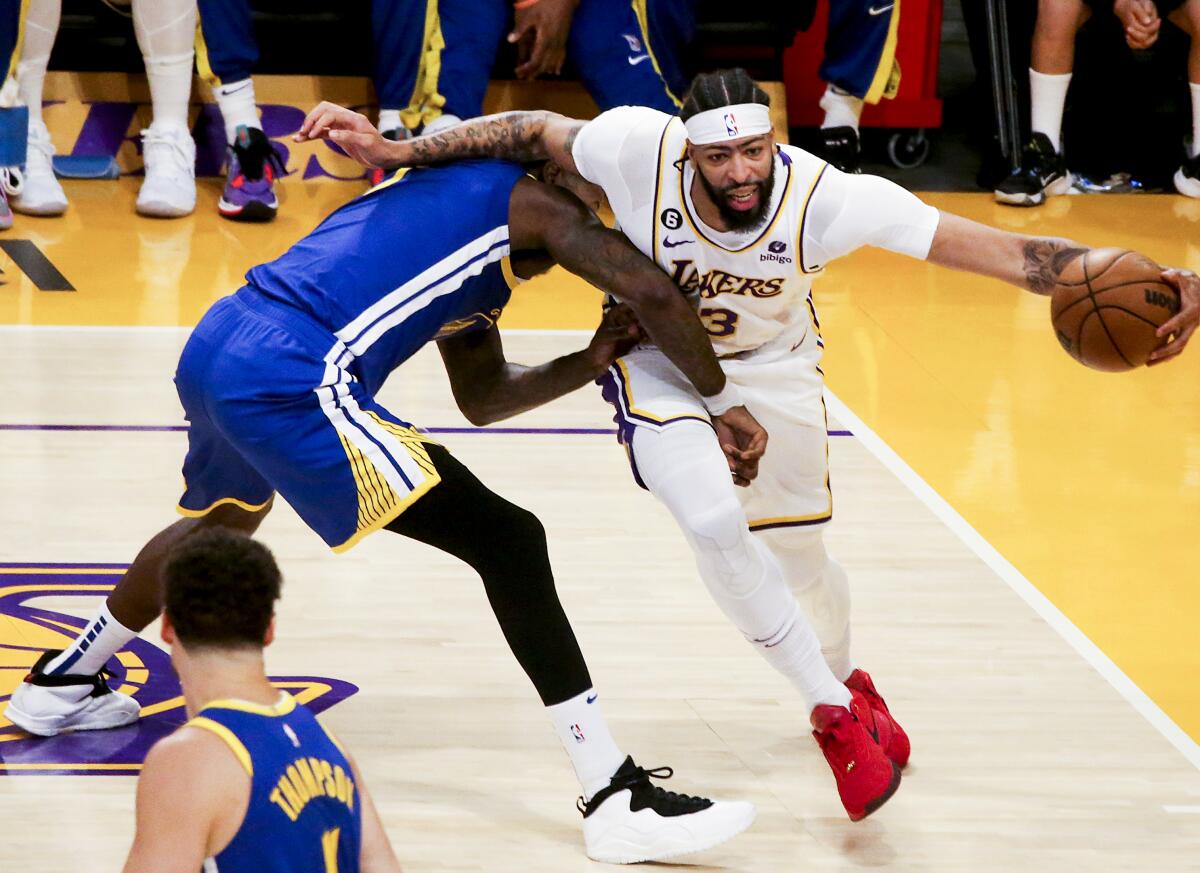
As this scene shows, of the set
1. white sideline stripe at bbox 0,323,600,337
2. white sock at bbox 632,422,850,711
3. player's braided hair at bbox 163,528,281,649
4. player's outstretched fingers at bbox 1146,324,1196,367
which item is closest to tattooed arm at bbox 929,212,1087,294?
player's outstretched fingers at bbox 1146,324,1196,367

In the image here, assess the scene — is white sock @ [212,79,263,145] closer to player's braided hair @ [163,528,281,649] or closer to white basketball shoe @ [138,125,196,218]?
white basketball shoe @ [138,125,196,218]

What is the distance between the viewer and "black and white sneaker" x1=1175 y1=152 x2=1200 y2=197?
31.6 feet

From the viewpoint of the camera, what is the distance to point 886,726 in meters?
4.03

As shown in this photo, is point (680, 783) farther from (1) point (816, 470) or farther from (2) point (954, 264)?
(2) point (954, 264)

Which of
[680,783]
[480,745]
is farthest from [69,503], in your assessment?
[680,783]

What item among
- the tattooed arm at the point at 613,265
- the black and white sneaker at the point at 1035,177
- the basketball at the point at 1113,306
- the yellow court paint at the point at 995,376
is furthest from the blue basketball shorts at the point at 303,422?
the black and white sneaker at the point at 1035,177

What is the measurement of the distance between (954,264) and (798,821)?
1.26 metres

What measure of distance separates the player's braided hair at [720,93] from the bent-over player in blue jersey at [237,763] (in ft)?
5.44

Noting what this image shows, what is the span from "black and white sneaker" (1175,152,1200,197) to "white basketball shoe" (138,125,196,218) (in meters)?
5.30

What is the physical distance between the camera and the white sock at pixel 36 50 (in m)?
8.30

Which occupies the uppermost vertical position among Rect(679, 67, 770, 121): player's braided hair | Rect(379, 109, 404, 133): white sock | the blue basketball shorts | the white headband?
Rect(679, 67, 770, 121): player's braided hair

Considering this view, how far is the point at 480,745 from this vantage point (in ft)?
13.6

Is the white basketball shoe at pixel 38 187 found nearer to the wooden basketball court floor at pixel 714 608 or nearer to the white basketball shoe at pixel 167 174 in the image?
the white basketball shoe at pixel 167 174

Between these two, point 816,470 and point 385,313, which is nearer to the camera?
point 385,313
